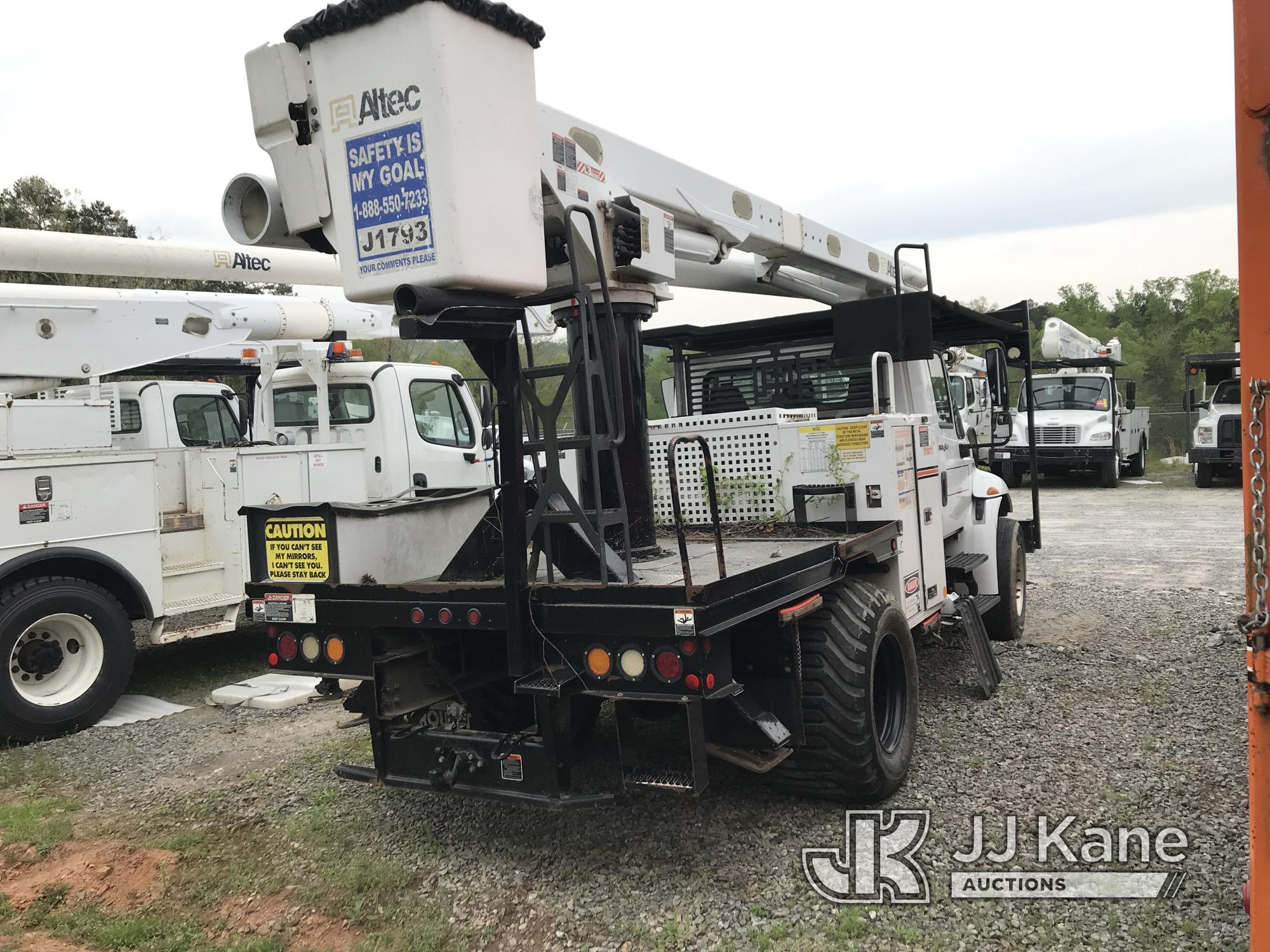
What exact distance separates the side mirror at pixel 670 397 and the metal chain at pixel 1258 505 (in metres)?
4.98

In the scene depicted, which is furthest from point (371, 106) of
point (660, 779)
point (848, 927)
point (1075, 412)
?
point (1075, 412)

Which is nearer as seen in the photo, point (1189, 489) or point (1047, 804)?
point (1047, 804)

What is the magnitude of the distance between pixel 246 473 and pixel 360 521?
3.87m

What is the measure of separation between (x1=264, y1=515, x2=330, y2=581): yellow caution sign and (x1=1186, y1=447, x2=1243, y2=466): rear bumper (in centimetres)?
1872

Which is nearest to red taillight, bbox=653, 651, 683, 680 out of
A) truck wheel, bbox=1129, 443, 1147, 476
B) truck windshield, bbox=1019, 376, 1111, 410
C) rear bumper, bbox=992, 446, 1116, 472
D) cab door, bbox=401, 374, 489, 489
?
cab door, bbox=401, 374, 489, 489

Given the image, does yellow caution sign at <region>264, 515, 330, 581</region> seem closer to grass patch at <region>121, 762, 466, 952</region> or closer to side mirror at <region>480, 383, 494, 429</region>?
side mirror at <region>480, 383, 494, 429</region>

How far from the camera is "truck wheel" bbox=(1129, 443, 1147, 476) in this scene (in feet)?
75.6

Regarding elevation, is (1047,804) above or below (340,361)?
below

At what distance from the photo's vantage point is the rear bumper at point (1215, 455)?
61.2 ft

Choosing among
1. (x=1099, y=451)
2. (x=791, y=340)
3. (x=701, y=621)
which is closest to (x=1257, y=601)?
(x=701, y=621)

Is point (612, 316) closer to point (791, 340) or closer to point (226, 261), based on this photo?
point (791, 340)

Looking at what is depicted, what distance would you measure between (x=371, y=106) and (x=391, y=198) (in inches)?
12.7

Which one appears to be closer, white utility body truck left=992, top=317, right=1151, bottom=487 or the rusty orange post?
the rusty orange post

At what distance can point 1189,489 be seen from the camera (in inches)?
770
